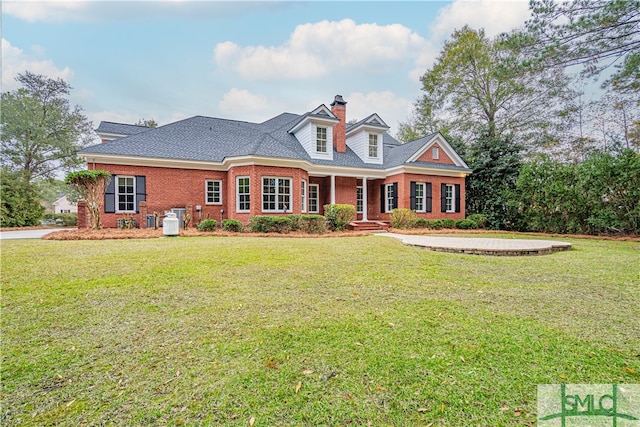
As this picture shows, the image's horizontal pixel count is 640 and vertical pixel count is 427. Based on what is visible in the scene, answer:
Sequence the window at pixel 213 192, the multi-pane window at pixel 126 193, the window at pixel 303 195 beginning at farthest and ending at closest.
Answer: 1. the window at pixel 303 195
2. the window at pixel 213 192
3. the multi-pane window at pixel 126 193

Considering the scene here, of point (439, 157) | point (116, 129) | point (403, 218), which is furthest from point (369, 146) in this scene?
point (116, 129)

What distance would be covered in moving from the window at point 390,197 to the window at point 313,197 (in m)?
4.23

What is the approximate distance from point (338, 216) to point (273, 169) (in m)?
3.74

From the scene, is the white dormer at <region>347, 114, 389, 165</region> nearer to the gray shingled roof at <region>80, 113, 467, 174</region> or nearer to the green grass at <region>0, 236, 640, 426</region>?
the gray shingled roof at <region>80, 113, 467, 174</region>

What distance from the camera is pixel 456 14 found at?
19156 mm

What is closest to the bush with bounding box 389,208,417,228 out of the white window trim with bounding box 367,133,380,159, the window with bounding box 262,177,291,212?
the white window trim with bounding box 367,133,380,159

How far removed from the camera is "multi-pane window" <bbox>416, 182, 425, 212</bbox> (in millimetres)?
16469

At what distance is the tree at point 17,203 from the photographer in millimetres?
16078

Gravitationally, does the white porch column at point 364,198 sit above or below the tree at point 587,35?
below

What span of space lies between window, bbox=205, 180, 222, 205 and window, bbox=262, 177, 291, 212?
3070 millimetres

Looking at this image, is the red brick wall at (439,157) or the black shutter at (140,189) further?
the red brick wall at (439,157)

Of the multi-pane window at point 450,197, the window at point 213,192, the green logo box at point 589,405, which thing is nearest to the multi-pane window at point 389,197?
the multi-pane window at point 450,197

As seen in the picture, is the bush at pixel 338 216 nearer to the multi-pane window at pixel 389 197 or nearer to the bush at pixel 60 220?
the multi-pane window at pixel 389 197

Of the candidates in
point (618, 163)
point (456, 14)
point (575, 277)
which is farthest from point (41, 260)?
point (456, 14)
